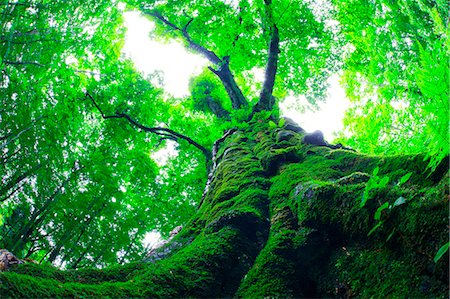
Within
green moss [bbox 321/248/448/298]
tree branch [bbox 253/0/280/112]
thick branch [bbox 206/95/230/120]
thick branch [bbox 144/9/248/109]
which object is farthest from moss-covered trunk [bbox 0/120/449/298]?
thick branch [bbox 206/95/230/120]

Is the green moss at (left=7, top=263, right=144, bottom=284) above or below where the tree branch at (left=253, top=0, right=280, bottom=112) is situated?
below

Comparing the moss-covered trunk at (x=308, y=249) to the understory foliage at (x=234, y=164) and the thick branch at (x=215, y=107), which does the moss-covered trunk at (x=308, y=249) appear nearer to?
the understory foliage at (x=234, y=164)

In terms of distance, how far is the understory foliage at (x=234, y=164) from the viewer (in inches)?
80.9

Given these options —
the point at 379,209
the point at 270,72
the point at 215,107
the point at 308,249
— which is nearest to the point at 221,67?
the point at 215,107

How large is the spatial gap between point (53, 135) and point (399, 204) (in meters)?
6.25

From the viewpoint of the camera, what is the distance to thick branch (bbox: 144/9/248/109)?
30.6ft

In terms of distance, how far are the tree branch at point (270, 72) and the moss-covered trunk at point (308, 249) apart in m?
4.47

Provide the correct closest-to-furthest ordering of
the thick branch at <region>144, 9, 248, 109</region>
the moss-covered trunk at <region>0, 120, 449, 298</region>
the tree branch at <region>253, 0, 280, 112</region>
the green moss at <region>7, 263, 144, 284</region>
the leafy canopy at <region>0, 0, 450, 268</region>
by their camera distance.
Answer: the moss-covered trunk at <region>0, 120, 449, 298</region>
the green moss at <region>7, 263, 144, 284</region>
the leafy canopy at <region>0, 0, 450, 268</region>
the tree branch at <region>253, 0, 280, 112</region>
the thick branch at <region>144, 9, 248, 109</region>

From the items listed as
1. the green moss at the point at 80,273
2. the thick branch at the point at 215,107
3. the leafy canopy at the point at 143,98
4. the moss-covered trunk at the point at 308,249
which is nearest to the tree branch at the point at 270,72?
the leafy canopy at the point at 143,98

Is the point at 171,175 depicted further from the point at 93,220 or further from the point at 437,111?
the point at 437,111

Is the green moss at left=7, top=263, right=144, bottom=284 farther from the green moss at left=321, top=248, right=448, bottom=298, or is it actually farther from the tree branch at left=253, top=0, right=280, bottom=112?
the tree branch at left=253, top=0, right=280, bottom=112

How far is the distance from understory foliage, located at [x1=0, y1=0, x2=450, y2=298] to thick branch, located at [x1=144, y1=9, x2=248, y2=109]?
68 millimetres

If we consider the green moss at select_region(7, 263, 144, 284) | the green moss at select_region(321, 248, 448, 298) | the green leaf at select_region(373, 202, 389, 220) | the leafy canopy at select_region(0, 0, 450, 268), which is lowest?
the green moss at select_region(7, 263, 144, 284)

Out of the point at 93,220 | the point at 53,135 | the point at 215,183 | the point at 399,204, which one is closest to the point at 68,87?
the point at 53,135
